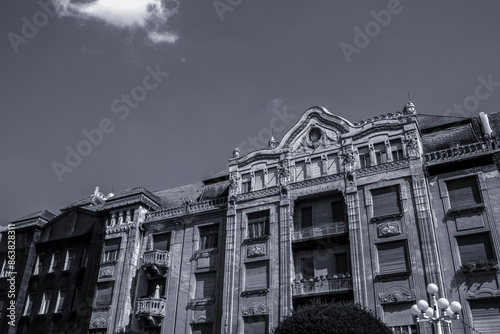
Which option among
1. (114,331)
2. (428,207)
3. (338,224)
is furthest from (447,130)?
(114,331)

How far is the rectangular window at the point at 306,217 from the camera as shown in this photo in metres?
32.2

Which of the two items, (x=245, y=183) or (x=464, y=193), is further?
(x=245, y=183)

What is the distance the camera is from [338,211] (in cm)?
3145

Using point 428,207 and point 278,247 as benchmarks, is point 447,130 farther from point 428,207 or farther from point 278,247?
point 278,247

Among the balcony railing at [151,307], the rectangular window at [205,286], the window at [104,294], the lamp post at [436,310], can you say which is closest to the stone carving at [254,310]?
the rectangular window at [205,286]

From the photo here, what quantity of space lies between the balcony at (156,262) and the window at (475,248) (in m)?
20.2

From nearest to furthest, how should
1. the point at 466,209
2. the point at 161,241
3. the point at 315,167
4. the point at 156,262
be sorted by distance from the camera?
the point at 466,209, the point at 315,167, the point at 156,262, the point at 161,241

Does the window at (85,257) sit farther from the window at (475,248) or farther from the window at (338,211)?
the window at (475,248)

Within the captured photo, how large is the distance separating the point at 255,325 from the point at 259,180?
1041 centimetres

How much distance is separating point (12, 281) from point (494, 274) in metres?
38.2

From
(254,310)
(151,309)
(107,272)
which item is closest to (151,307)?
(151,309)

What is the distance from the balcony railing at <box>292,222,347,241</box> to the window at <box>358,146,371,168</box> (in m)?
4.34

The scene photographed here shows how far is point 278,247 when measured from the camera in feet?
103

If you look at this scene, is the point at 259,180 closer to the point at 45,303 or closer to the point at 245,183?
A: the point at 245,183
